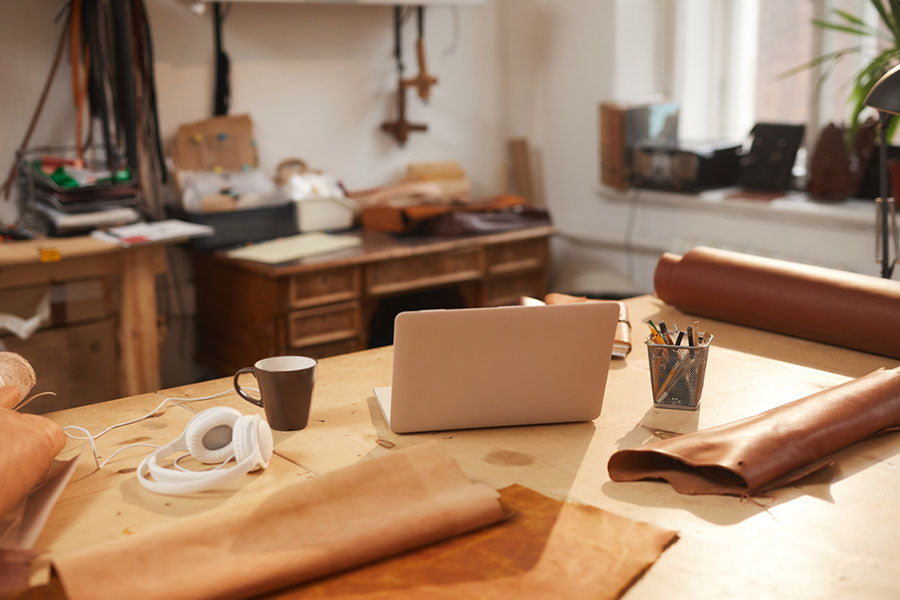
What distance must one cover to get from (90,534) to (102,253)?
1944 mm

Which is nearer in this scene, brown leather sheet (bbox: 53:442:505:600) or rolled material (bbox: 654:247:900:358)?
brown leather sheet (bbox: 53:442:505:600)

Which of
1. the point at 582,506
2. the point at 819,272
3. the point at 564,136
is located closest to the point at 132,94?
the point at 564,136

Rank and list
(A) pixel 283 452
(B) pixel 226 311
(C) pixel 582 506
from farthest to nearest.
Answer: (B) pixel 226 311 → (A) pixel 283 452 → (C) pixel 582 506

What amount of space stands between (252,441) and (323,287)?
200 centimetres

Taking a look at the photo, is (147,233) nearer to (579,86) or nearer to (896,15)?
(579,86)

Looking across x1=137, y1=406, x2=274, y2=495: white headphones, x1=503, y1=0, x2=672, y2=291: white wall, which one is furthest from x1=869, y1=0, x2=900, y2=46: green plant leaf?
x1=137, y1=406, x2=274, y2=495: white headphones

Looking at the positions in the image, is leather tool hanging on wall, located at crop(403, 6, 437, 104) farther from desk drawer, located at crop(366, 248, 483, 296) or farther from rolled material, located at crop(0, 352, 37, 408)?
rolled material, located at crop(0, 352, 37, 408)

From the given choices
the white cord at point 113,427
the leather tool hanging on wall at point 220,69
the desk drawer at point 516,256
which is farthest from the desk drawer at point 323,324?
the white cord at point 113,427

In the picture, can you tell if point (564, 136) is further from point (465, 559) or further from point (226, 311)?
point (465, 559)

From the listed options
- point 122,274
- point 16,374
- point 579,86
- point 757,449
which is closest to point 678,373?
point 757,449

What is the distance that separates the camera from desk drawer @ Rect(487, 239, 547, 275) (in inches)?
145

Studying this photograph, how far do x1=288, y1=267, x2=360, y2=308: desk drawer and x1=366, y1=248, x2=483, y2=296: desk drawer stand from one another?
71 millimetres

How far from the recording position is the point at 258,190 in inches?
137

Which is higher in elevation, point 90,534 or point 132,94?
point 132,94
